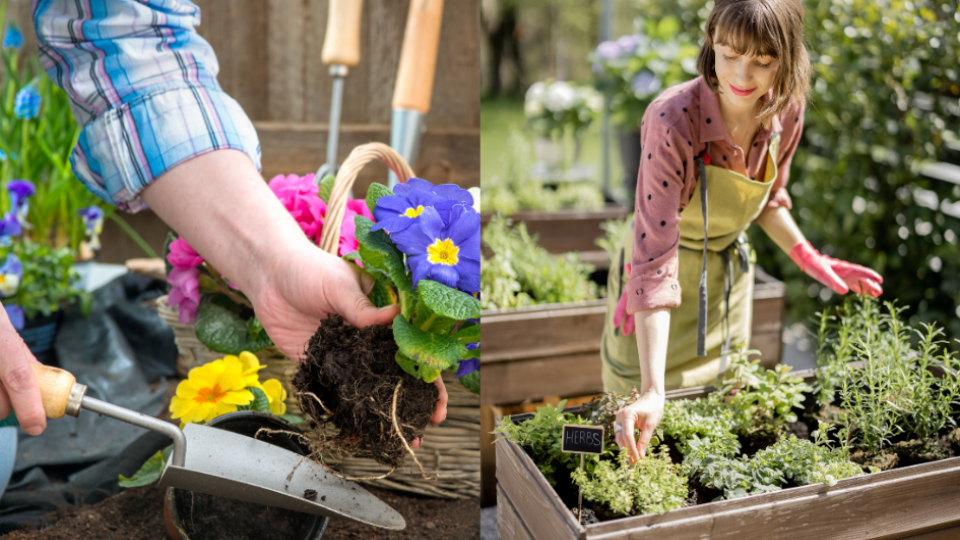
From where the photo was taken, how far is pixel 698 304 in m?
1.24

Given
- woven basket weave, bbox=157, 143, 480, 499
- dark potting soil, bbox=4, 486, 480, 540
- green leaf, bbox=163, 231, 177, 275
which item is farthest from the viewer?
green leaf, bbox=163, 231, 177, 275

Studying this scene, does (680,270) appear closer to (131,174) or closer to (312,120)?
(131,174)

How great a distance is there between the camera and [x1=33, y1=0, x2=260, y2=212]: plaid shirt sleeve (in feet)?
3.97

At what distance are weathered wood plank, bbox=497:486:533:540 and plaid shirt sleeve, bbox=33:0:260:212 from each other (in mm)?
750

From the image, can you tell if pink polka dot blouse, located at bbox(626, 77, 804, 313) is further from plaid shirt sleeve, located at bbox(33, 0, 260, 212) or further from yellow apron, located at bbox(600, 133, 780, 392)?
plaid shirt sleeve, located at bbox(33, 0, 260, 212)

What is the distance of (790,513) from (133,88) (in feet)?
4.10

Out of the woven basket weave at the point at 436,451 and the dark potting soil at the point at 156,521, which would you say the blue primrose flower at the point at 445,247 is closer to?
the woven basket weave at the point at 436,451

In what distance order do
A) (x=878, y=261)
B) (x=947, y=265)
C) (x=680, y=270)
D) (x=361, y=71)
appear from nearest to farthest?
(x=680, y=270) < (x=947, y=265) < (x=878, y=261) < (x=361, y=71)

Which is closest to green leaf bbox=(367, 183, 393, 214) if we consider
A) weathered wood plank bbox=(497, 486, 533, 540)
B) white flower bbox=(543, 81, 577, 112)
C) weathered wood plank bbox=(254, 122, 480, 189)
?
weathered wood plank bbox=(497, 486, 533, 540)

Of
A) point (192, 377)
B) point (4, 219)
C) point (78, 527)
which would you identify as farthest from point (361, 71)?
point (78, 527)

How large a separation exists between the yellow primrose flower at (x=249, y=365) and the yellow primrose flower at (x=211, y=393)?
13 mm

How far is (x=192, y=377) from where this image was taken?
4.04ft

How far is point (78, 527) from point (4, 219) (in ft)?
3.81

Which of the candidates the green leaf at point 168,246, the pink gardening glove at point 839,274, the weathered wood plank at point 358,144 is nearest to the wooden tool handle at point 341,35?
the weathered wood plank at point 358,144
